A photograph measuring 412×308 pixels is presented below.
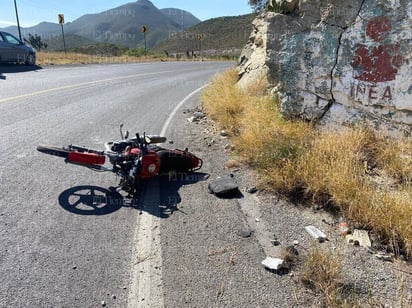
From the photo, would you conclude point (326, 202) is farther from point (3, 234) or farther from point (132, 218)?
point (3, 234)

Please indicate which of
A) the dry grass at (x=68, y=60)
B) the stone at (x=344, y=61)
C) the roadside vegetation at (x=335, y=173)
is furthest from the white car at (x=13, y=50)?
the roadside vegetation at (x=335, y=173)

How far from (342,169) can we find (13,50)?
17814 millimetres

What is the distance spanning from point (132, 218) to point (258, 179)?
1781mm

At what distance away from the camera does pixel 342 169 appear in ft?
13.7

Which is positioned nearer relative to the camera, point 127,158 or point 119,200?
point 119,200

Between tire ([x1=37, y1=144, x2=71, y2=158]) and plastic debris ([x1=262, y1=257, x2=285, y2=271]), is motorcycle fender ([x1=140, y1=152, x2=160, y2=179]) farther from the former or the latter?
plastic debris ([x1=262, y1=257, x2=285, y2=271])

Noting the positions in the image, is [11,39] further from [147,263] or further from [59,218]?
[147,263]

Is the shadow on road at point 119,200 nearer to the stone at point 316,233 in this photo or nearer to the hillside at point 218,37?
the stone at point 316,233

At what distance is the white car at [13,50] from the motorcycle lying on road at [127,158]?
50.5 feet

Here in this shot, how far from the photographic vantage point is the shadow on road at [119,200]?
411 cm

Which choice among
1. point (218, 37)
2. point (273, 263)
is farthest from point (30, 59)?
point (218, 37)

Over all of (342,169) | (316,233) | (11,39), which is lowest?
(316,233)

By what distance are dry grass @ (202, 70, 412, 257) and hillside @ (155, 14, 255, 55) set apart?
6270cm

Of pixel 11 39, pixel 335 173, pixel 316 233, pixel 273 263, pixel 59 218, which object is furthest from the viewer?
pixel 11 39
